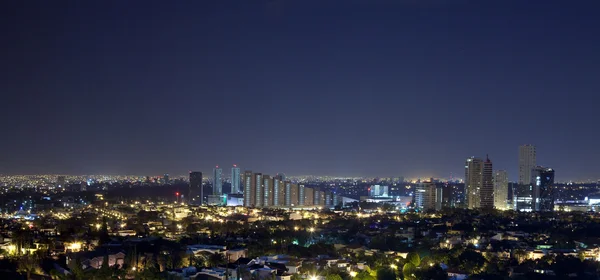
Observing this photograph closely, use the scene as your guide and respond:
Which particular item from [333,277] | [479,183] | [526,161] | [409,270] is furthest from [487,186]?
[333,277]

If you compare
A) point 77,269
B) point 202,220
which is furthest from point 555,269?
point 202,220

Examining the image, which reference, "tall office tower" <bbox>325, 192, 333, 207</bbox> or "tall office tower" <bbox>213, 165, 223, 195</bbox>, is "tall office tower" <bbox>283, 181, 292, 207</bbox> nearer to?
"tall office tower" <bbox>325, 192, 333, 207</bbox>

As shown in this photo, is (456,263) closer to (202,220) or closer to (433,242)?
(433,242)

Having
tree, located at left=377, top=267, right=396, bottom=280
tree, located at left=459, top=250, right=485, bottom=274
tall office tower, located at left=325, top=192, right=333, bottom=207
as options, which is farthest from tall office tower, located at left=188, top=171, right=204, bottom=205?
tree, located at left=377, top=267, right=396, bottom=280

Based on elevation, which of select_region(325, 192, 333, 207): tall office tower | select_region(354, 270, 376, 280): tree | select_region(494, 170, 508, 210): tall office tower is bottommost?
select_region(325, 192, 333, 207): tall office tower

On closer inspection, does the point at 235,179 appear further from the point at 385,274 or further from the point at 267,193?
the point at 385,274

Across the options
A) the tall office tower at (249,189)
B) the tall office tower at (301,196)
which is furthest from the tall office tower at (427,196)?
the tall office tower at (249,189)
